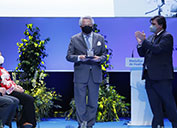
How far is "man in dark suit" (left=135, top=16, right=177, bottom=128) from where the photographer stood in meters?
4.27

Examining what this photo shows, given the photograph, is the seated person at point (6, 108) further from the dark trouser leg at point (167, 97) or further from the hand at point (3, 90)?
the dark trouser leg at point (167, 97)

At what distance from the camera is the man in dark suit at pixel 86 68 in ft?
15.2

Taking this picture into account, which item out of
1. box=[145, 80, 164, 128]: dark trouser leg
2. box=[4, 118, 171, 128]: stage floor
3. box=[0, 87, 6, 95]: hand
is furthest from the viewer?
box=[4, 118, 171, 128]: stage floor

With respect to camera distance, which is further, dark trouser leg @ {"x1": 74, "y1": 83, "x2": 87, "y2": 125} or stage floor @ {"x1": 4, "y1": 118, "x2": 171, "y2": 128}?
stage floor @ {"x1": 4, "y1": 118, "x2": 171, "y2": 128}

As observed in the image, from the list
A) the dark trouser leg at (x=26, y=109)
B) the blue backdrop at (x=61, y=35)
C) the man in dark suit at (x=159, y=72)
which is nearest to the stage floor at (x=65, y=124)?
the dark trouser leg at (x=26, y=109)

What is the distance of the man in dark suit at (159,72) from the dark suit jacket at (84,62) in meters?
0.63

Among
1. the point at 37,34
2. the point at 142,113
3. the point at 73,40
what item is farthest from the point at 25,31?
the point at 142,113

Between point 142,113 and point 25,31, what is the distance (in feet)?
9.06

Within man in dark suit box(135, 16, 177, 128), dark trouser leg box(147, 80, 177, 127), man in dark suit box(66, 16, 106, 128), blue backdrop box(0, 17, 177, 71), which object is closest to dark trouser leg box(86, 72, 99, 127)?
man in dark suit box(66, 16, 106, 128)

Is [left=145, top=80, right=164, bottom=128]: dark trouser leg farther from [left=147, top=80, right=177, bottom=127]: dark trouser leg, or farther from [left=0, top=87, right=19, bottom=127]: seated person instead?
[left=0, top=87, right=19, bottom=127]: seated person

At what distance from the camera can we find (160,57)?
438 centimetres

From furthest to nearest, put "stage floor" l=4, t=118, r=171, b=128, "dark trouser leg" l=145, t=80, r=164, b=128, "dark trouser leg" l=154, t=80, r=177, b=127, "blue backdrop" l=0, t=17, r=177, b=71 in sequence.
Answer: "blue backdrop" l=0, t=17, r=177, b=71, "stage floor" l=4, t=118, r=171, b=128, "dark trouser leg" l=145, t=80, r=164, b=128, "dark trouser leg" l=154, t=80, r=177, b=127

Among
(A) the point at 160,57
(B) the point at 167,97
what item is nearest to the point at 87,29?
(A) the point at 160,57

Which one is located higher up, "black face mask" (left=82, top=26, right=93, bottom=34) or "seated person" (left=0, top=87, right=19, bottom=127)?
"black face mask" (left=82, top=26, right=93, bottom=34)
